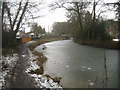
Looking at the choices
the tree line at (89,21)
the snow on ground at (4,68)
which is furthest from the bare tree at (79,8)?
the snow on ground at (4,68)

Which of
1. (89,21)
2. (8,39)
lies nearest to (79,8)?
(89,21)

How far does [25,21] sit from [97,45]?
349 inches

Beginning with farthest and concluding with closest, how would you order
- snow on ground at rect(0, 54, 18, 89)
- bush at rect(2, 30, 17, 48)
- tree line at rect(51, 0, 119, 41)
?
tree line at rect(51, 0, 119, 41) < bush at rect(2, 30, 17, 48) < snow on ground at rect(0, 54, 18, 89)

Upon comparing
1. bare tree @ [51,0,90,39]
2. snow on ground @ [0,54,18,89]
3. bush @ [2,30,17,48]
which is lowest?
snow on ground @ [0,54,18,89]

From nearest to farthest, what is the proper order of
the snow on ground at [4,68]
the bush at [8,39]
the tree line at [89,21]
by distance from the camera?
the snow on ground at [4,68], the bush at [8,39], the tree line at [89,21]

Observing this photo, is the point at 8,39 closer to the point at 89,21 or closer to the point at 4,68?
the point at 4,68

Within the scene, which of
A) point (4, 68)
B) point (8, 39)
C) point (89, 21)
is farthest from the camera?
point (89, 21)

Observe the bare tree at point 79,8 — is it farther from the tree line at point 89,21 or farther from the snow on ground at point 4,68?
the snow on ground at point 4,68

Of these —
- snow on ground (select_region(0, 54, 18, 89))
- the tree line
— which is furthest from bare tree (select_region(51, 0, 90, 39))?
snow on ground (select_region(0, 54, 18, 89))

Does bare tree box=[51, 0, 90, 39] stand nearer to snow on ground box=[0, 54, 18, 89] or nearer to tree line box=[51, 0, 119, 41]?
tree line box=[51, 0, 119, 41]

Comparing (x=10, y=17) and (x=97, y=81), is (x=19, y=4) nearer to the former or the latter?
(x=10, y=17)

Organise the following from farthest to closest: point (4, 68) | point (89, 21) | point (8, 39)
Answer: point (89, 21) → point (8, 39) → point (4, 68)

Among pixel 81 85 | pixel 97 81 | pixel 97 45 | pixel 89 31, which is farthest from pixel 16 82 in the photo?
pixel 89 31

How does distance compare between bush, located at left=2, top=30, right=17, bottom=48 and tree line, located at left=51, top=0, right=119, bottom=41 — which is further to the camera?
tree line, located at left=51, top=0, right=119, bottom=41
